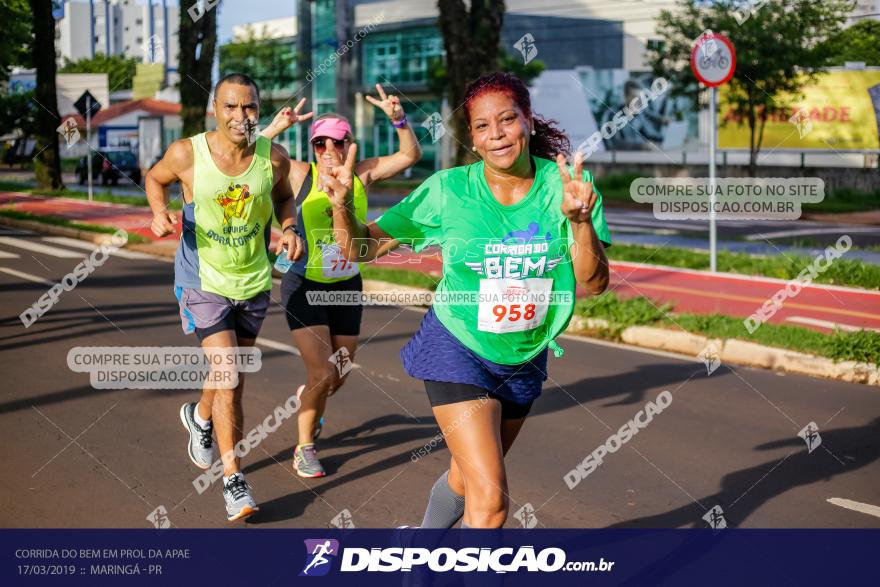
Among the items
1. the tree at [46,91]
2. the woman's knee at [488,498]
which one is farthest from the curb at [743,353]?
the tree at [46,91]

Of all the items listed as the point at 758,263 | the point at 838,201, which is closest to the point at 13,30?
the point at 838,201

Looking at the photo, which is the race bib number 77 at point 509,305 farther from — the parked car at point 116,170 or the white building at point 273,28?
the white building at point 273,28

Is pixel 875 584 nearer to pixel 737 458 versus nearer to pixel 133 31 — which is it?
pixel 737 458

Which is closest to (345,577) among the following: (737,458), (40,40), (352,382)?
(737,458)

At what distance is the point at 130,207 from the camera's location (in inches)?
1018

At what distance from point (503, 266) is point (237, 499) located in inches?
79.1

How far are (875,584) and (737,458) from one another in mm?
1863

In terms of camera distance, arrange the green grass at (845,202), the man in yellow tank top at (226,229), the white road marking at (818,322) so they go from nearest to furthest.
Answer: the man in yellow tank top at (226,229) → the white road marking at (818,322) → the green grass at (845,202)

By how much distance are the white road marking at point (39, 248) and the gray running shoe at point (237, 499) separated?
12147mm

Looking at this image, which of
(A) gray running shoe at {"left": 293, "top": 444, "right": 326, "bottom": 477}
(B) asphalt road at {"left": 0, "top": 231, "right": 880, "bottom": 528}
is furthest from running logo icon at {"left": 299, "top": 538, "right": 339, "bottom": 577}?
(A) gray running shoe at {"left": 293, "top": 444, "right": 326, "bottom": 477}

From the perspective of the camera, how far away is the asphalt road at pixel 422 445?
5.04 m

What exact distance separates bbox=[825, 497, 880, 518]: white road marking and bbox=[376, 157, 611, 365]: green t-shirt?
229cm

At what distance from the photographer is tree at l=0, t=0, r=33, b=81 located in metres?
30.2

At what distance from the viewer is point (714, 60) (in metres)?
11.9
